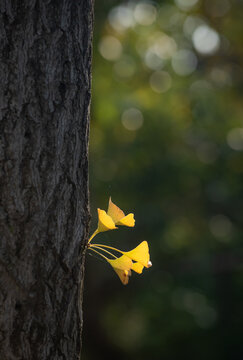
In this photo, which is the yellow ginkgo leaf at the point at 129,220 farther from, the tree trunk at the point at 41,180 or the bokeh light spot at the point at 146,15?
the bokeh light spot at the point at 146,15

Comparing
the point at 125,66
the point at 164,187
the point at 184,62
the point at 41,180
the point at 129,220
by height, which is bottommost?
the point at 164,187

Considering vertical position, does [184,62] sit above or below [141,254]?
above

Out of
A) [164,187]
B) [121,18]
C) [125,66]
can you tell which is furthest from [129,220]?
[121,18]

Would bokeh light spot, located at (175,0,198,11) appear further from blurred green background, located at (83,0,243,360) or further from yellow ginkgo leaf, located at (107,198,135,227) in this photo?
yellow ginkgo leaf, located at (107,198,135,227)

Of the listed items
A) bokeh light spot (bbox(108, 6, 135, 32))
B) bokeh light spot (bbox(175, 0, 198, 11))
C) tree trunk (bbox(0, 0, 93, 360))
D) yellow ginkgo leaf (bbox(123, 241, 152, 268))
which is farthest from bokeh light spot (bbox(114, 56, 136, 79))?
yellow ginkgo leaf (bbox(123, 241, 152, 268))

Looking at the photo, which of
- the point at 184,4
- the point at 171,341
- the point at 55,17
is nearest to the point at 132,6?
the point at 184,4

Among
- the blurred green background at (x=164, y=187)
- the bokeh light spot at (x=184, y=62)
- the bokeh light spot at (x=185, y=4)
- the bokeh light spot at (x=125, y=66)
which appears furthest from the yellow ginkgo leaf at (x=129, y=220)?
the bokeh light spot at (x=185, y=4)

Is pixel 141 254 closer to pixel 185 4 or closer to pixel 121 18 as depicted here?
pixel 121 18

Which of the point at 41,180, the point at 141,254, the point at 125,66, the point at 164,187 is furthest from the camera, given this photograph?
the point at 125,66
